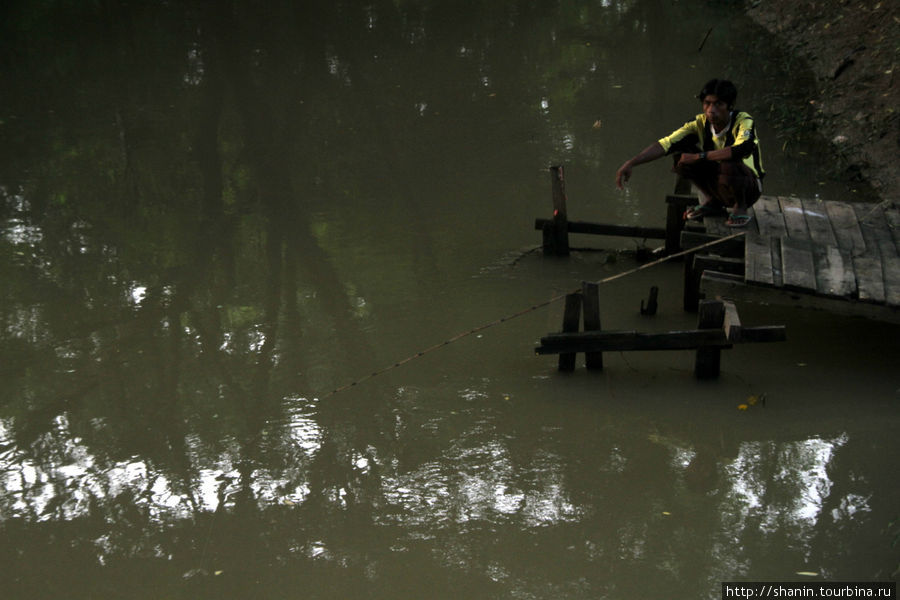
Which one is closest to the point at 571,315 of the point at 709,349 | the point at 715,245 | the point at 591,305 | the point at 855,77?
the point at 591,305

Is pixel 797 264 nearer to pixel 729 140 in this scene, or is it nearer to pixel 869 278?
pixel 869 278

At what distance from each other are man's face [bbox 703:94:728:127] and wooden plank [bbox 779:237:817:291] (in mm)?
966

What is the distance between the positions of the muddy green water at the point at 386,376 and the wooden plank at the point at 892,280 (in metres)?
0.64

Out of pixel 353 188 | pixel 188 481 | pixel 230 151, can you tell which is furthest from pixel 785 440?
pixel 230 151

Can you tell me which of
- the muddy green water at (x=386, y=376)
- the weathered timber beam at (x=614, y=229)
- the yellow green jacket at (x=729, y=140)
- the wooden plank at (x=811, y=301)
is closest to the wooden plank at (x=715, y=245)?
the wooden plank at (x=811, y=301)

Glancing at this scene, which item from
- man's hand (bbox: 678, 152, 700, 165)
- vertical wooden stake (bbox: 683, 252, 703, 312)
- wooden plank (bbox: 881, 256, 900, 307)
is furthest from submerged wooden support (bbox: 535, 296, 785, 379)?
man's hand (bbox: 678, 152, 700, 165)

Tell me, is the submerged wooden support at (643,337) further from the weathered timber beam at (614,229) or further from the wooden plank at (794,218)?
the weathered timber beam at (614,229)

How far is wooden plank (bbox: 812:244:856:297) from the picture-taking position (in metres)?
5.85

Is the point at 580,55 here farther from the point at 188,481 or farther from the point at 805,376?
the point at 188,481

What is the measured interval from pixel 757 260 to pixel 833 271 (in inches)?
→ 18.9

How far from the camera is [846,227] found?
6734 mm

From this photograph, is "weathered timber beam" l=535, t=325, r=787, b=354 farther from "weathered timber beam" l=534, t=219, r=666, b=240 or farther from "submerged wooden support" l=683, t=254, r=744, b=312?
"weathered timber beam" l=534, t=219, r=666, b=240

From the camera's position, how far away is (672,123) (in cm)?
1144

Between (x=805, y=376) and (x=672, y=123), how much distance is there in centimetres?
581
